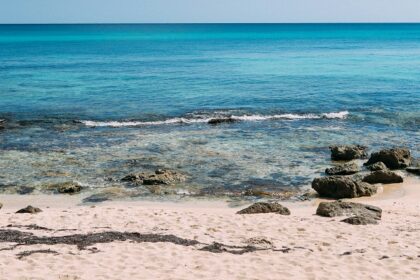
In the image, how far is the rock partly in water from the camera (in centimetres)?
2386

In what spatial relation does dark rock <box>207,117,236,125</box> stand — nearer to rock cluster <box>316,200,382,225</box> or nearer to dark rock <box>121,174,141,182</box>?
dark rock <box>121,174,141,182</box>

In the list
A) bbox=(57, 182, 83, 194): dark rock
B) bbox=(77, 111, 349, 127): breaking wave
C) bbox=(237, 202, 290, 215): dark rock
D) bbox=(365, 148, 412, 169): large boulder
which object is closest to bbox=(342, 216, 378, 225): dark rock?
bbox=(237, 202, 290, 215): dark rock

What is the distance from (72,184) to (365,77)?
48.1m

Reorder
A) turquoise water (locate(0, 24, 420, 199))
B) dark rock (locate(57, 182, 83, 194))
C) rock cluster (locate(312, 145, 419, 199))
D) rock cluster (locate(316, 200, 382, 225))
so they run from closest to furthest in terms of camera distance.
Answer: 1. rock cluster (locate(316, 200, 382, 225))
2. rock cluster (locate(312, 145, 419, 199))
3. dark rock (locate(57, 182, 83, 194))
4. turquoise water (locate(0, 24, 420, 199))

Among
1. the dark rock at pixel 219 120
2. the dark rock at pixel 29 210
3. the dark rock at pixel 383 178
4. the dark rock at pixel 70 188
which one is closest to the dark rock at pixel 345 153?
the dark rock at pixel 383 178

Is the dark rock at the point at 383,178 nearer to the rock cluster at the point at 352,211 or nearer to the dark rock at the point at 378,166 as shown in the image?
the dark rock at the point at 378,166

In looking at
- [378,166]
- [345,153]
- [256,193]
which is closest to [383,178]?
[378,166]

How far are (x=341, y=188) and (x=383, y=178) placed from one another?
297 centimetres

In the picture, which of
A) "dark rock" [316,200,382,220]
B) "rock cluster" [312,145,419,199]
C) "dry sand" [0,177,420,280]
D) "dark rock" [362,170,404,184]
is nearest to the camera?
"dry sand" [0,177,420,280]

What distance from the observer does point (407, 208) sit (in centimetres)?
1989

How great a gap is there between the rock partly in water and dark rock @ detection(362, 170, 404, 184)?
809 centimetres

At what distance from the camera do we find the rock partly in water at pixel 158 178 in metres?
23.9

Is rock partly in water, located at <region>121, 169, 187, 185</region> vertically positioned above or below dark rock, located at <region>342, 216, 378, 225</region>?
below

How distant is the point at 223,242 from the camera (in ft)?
50.4
